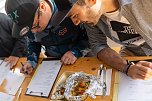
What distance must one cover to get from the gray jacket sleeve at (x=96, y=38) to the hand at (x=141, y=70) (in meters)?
0.25

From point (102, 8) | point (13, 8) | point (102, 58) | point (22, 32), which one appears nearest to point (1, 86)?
point (22, 32)

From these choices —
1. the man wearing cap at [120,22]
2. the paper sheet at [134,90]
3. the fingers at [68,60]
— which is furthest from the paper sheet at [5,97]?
the paper sheet at [134,90]

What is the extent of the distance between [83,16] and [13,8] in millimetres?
334

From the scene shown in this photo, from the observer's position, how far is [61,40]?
141 centimetres

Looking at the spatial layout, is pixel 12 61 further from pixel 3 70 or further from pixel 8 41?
pixel 8 41

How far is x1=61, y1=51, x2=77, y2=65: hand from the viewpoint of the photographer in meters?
1.30

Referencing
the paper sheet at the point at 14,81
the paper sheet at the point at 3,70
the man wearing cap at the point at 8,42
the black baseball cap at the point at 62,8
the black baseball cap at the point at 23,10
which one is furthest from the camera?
the man wearing cap at the point at 8,42

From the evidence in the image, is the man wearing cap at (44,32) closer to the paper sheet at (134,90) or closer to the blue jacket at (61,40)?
the blue jacket at (61,40)

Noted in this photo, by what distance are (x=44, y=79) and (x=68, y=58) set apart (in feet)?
0.55

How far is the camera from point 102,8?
1.08m

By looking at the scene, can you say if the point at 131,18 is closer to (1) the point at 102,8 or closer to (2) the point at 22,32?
(1) the point at 102,8

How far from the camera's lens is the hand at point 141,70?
105 cm

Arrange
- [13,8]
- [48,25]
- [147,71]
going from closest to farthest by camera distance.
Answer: [147,71] → [13,8] → [48,25]

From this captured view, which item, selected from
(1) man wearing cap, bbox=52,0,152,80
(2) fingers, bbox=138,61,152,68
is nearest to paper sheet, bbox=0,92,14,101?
(1) man wearing cap, bbox=52,0,152,80
